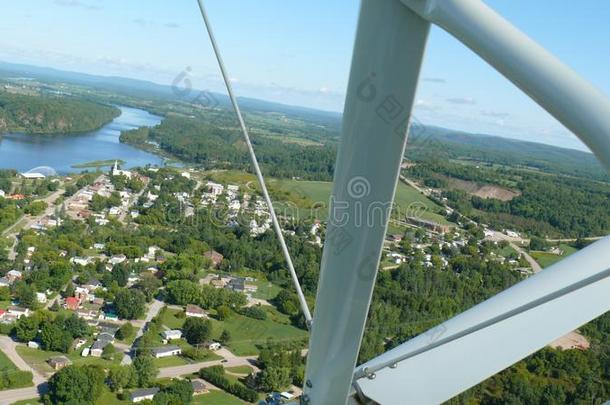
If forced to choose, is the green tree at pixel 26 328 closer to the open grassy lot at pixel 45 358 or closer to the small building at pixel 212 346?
the open grassy lot at pixel 45 358

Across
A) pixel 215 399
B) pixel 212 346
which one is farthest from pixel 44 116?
pixel 215 399

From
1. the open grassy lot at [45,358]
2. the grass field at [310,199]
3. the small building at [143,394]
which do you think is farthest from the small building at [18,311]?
the grass field at [310,199]

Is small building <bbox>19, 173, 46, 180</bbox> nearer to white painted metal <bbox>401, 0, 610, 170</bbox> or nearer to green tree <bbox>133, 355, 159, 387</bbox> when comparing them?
green tree <bbox>133, 355, 159, 387</bbox>

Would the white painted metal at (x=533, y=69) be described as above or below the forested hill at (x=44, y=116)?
above

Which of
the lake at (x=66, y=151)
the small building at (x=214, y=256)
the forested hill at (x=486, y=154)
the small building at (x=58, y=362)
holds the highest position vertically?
the forested hill at (x=486, y=154)

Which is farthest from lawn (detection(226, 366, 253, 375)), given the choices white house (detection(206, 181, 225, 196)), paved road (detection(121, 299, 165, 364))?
white house (detection(206, 181, 225, 196))

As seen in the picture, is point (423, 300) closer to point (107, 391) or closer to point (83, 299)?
point (107, 391)

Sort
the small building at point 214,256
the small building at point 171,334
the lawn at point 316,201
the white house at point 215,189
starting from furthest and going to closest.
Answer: the white house at point 215,189
the lawn at point 316,201
the small building at point 214,256
the small building at point 171,334
